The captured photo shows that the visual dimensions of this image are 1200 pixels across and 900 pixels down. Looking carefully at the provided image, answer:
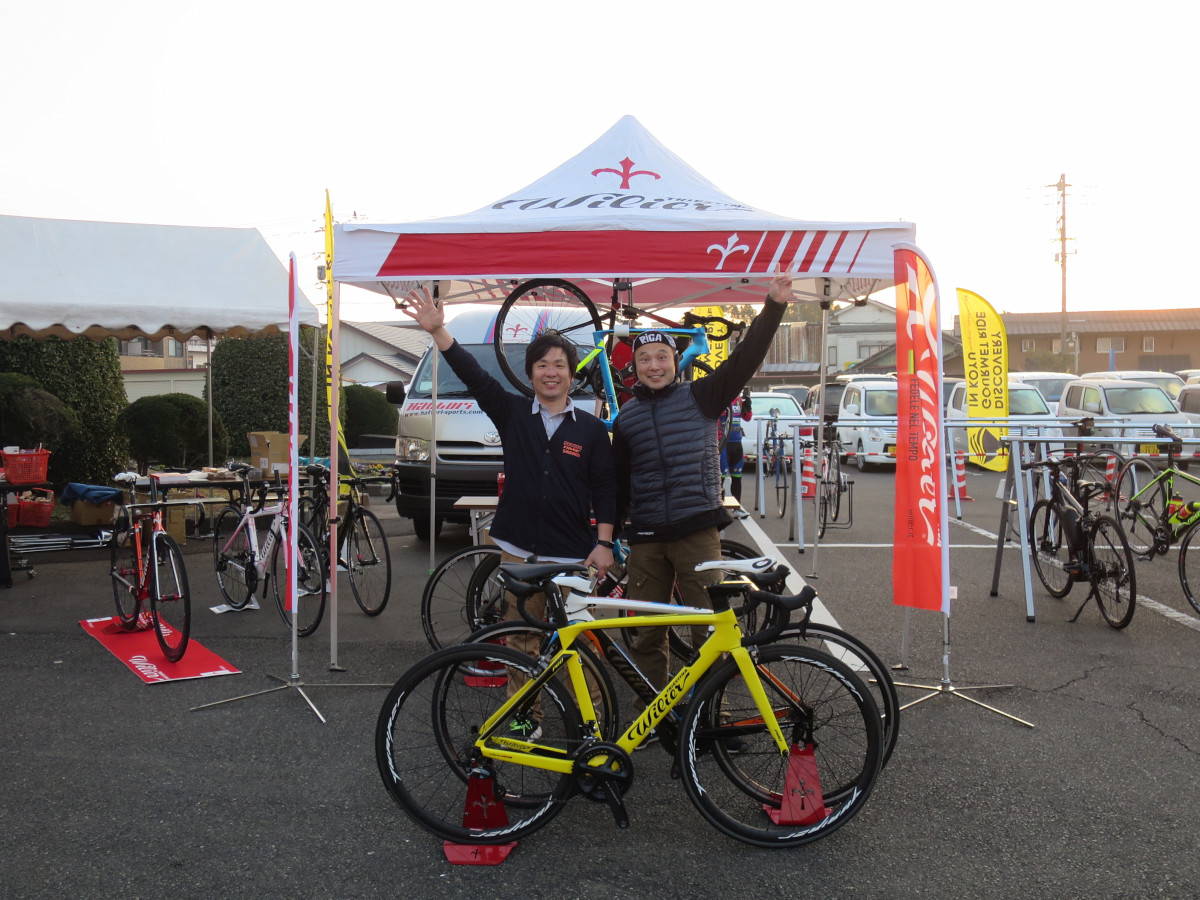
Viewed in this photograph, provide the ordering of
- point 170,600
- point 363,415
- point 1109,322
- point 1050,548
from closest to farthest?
point 170,600, point 1050,548, point 363,415, point 1109,322

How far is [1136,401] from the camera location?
58.4 feet

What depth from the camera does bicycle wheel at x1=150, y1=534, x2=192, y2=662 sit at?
218 inches

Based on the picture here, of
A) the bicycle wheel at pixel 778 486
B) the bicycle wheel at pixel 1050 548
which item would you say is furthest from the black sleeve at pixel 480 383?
the bicycle wheel at pixel 778 486

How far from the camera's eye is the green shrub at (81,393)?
12117 mm

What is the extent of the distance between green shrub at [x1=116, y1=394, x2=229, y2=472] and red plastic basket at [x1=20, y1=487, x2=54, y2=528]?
2.05 meters

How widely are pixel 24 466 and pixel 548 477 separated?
6.44m

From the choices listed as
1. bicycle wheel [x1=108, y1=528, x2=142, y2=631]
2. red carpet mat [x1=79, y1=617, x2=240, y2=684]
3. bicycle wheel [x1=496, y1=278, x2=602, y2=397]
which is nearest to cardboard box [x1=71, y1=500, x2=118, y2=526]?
red carpet mat [x1=79, y1=617, x2=240, y2=684]

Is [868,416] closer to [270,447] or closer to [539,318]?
[539,318]

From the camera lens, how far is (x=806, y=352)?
55.8 metres

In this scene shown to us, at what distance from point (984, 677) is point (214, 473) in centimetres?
578

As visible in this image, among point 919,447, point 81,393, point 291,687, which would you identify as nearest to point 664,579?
point 919,447

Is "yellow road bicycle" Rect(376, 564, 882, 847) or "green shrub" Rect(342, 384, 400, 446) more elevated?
"green shrub" Rect(342, 384, 400, 446)

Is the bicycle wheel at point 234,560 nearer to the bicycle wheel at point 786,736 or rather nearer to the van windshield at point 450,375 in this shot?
the van windshield at point 450,375

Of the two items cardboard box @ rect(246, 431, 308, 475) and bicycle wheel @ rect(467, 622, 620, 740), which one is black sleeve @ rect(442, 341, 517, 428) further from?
cardboard box @ rect(246, 431, 308, 475)
